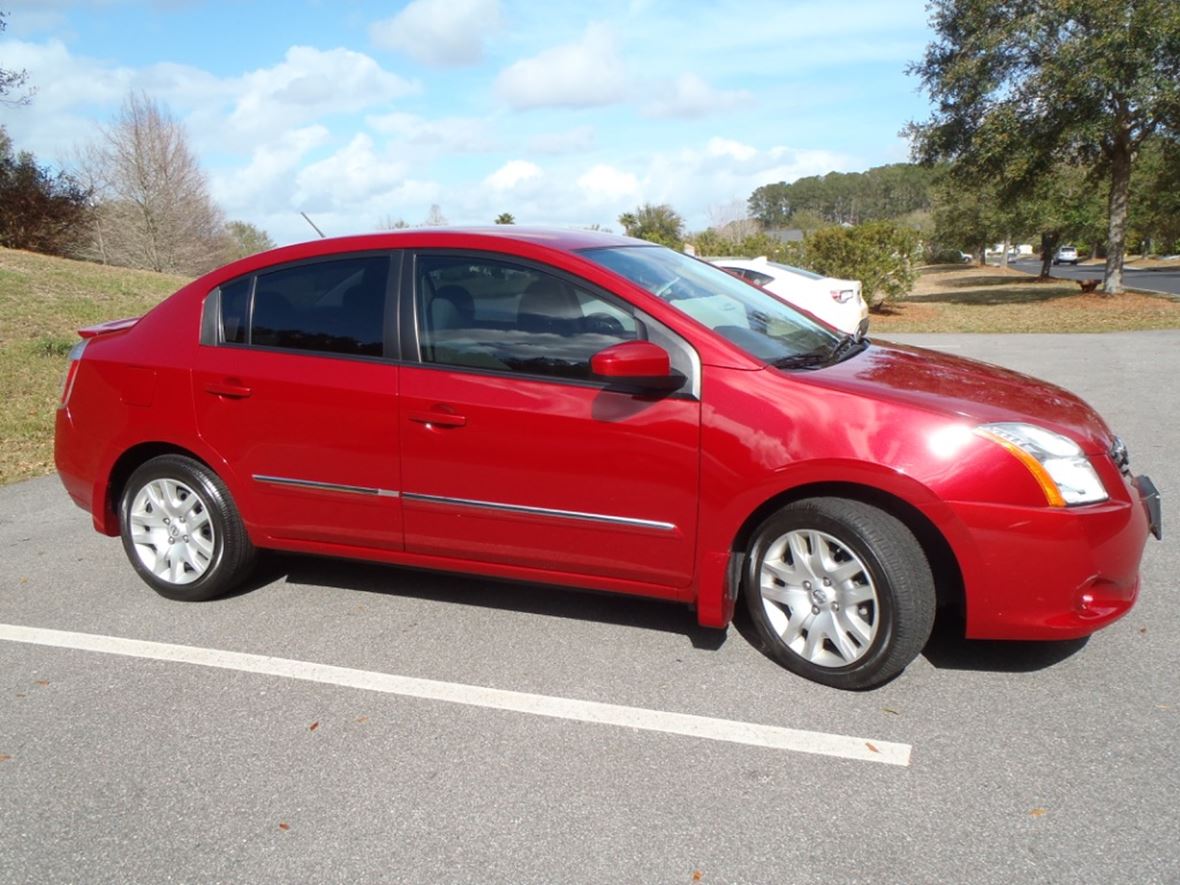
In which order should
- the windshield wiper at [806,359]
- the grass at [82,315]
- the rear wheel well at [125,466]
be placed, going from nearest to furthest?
the windshield wiper at [806,359]
the rear wheel well at [125,466]
the grass at [82,315]

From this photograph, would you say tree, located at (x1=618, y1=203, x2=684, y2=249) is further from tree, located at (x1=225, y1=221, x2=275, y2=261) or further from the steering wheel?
the steering wheel

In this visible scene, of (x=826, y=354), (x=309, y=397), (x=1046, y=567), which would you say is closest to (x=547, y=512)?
(x=309, y=397)

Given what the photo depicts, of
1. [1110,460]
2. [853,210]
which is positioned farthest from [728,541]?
[853,210]

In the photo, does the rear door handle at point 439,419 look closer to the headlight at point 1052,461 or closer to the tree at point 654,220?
the headlight at point 1052,461

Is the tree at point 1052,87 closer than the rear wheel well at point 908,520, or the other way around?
the rear wheel well at point 908,520

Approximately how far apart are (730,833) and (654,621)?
62.1 inches

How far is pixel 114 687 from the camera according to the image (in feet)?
12.5

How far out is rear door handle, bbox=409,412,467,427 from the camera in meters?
3.95

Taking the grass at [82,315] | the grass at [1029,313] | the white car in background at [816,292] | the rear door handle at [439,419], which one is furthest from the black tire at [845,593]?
the grass at [1029,313]

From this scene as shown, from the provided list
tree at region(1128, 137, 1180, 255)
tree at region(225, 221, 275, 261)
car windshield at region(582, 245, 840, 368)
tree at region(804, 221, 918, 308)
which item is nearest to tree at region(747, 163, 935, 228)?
tree at region(1128, 137, 1180, 255)

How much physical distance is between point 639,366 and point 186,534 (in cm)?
249

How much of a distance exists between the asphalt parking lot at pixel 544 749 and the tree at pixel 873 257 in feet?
65.8

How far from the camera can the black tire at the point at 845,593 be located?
3.43m

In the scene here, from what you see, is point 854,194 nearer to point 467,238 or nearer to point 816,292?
point 816,292
